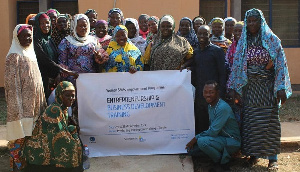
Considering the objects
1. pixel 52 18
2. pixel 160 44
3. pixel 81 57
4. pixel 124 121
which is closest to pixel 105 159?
pixel 124 121

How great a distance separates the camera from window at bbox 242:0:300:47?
10.3 meters

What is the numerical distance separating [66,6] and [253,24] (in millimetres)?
6867

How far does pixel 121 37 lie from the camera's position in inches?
193

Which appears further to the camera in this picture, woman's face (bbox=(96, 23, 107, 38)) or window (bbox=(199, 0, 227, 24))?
window (bbox=(199, 0, 227, 24))

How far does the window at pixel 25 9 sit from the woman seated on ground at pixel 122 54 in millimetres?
6178

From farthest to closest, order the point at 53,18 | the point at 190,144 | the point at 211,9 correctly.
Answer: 1. the point at 211,9
2. the point at 53,18
3. the point at 190,144

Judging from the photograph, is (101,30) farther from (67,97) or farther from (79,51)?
(67,97)

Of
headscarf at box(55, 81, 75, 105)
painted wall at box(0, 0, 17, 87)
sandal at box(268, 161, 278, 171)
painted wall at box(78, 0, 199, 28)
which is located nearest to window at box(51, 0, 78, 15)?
painted wall at box(78, 0, 199, 28)

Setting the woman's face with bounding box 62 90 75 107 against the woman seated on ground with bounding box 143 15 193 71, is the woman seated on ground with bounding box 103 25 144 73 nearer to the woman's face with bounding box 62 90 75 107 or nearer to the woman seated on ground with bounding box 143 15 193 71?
the woman seated on ground with bounding box 143 15 193 71

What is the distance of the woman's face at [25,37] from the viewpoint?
4.37 meters

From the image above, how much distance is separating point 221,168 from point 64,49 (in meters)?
2.49

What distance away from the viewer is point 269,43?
14.8ft

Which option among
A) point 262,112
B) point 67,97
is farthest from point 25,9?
point 262,112

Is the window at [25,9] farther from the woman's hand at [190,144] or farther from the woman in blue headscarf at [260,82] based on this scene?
the woman in blue headscarf at [260,82]
